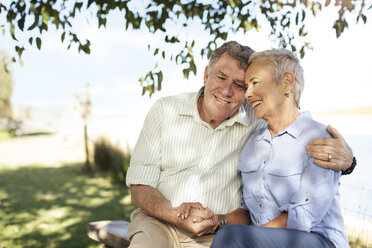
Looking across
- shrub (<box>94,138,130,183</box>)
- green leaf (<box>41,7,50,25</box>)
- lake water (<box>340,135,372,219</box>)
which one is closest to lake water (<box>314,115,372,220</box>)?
lake water (<box>340,135,372,219</box>)

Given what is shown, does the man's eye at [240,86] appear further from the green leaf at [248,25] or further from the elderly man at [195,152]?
the green leaf at [248,25]

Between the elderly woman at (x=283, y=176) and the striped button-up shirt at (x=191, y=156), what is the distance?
0.65ft

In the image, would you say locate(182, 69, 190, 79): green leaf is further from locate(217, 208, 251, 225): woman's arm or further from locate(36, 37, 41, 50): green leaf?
locate(217, 208, 251, 225): woman's arm

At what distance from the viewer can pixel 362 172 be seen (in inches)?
141

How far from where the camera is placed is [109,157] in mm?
8906

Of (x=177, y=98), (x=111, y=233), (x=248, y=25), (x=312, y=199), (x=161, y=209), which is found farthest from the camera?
(x=248, y=25)

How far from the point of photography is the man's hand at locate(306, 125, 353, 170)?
6.33 feet

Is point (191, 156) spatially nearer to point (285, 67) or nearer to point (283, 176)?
point (283, 176)

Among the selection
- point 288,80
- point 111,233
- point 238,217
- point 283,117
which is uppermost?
point 288,80

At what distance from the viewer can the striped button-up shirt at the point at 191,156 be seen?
8.37 feet

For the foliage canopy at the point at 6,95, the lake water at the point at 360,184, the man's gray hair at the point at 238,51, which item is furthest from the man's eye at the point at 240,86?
the foliage canopy at the point at 6,95

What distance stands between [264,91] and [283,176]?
0.48m

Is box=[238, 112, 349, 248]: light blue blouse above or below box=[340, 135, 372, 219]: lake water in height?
above

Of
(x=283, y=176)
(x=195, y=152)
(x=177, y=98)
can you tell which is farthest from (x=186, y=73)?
(x=283, y=176)
